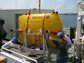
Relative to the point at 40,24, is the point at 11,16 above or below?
above

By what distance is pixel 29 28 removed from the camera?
6.52 metres

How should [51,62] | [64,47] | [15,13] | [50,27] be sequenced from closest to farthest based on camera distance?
→ [64,47]
[51,62]
[50,27]
[15,13]

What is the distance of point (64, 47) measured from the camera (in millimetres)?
4508

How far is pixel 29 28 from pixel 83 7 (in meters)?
2.70

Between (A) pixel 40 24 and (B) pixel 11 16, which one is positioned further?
(B) pixel 11 16

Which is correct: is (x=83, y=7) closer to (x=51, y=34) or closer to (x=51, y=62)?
(x=51, y=34)

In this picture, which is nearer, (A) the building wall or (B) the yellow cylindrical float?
(B) the yellow cylindrical float

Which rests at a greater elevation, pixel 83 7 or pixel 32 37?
pixel 83 7

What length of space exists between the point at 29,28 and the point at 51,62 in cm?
197

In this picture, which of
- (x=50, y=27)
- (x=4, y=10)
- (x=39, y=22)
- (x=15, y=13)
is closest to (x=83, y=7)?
(x=50, y=27)

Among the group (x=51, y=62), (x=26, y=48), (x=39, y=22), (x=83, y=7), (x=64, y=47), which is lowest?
(x=51, y=62)

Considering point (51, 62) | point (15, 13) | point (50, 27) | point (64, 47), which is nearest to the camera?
point (64, 47)

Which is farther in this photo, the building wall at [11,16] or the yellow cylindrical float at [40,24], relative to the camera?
the building wall at [11,16]

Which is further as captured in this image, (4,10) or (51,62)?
(4,10)
